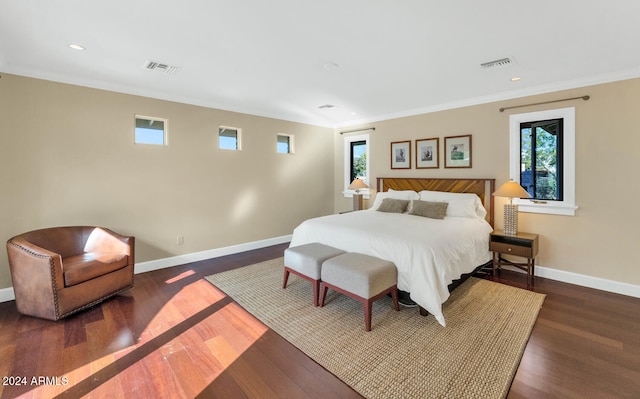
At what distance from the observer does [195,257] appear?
15.2 ft

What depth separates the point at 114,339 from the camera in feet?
8.08

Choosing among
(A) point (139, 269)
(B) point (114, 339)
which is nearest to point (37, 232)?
(A) point (139, 269)

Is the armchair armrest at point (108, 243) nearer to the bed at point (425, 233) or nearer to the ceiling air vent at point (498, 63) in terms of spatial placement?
the bed at point (425, 233)

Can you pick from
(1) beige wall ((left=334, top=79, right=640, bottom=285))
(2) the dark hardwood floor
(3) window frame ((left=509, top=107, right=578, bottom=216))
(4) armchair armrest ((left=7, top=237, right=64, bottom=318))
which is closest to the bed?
(3) window frame ((left=509, top=107, right=578, bottom=216))

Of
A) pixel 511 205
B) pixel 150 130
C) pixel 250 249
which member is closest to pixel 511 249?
pixel 511 205

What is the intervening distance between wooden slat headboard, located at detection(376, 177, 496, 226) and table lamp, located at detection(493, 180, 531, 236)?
45 centimetres

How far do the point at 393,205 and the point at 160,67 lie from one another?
3.71 metres

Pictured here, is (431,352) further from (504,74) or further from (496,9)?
(504,74)

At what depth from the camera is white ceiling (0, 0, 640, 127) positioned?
2119mm

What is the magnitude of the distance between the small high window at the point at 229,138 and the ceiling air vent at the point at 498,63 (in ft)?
12.6

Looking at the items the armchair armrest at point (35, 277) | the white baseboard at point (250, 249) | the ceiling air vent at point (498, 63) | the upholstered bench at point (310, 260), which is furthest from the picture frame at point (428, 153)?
the armchair armrest at point (35, 277)

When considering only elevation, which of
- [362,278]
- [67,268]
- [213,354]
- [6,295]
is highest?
[67,268]

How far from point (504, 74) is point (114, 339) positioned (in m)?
4.91

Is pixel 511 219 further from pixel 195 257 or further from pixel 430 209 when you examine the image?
pixel 195 257
